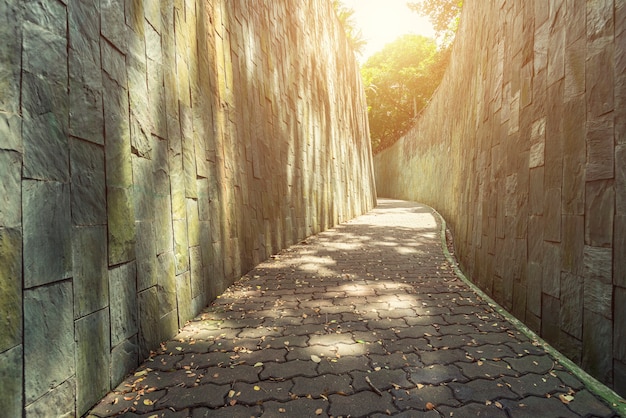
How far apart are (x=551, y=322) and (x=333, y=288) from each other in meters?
2.18

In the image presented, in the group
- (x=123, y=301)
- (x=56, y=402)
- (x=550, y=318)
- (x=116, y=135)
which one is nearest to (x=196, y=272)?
(x=123, y=301)

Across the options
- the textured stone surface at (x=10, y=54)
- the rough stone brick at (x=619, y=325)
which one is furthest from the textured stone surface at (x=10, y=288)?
the rough stone brick at (x=619, y=325)

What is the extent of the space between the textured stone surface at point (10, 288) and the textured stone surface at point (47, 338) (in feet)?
0.14

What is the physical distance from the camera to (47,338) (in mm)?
1582

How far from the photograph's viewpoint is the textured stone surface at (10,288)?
4.53ft

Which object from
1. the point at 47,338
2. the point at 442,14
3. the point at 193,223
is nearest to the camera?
the point at 47,338

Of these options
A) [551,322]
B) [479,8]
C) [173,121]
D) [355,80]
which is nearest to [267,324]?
[173,121]

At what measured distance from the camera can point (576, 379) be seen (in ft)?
6.69

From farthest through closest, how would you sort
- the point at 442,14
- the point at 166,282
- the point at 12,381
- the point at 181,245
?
the point at 442,14 → the point at 181,245 → the point at 166,282 → the point at 12,381

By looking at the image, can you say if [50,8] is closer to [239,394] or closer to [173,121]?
[173,121]

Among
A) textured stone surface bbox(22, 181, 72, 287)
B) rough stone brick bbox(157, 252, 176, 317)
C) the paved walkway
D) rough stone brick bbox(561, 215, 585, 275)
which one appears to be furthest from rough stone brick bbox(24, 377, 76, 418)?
rough stone brick bbox(561, 215, 585, 275)

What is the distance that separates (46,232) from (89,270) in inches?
14.2

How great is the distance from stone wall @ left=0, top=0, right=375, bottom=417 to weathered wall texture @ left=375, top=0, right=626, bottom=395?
2.81 meters

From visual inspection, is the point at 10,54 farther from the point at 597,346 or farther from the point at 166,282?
the point at 597,346
